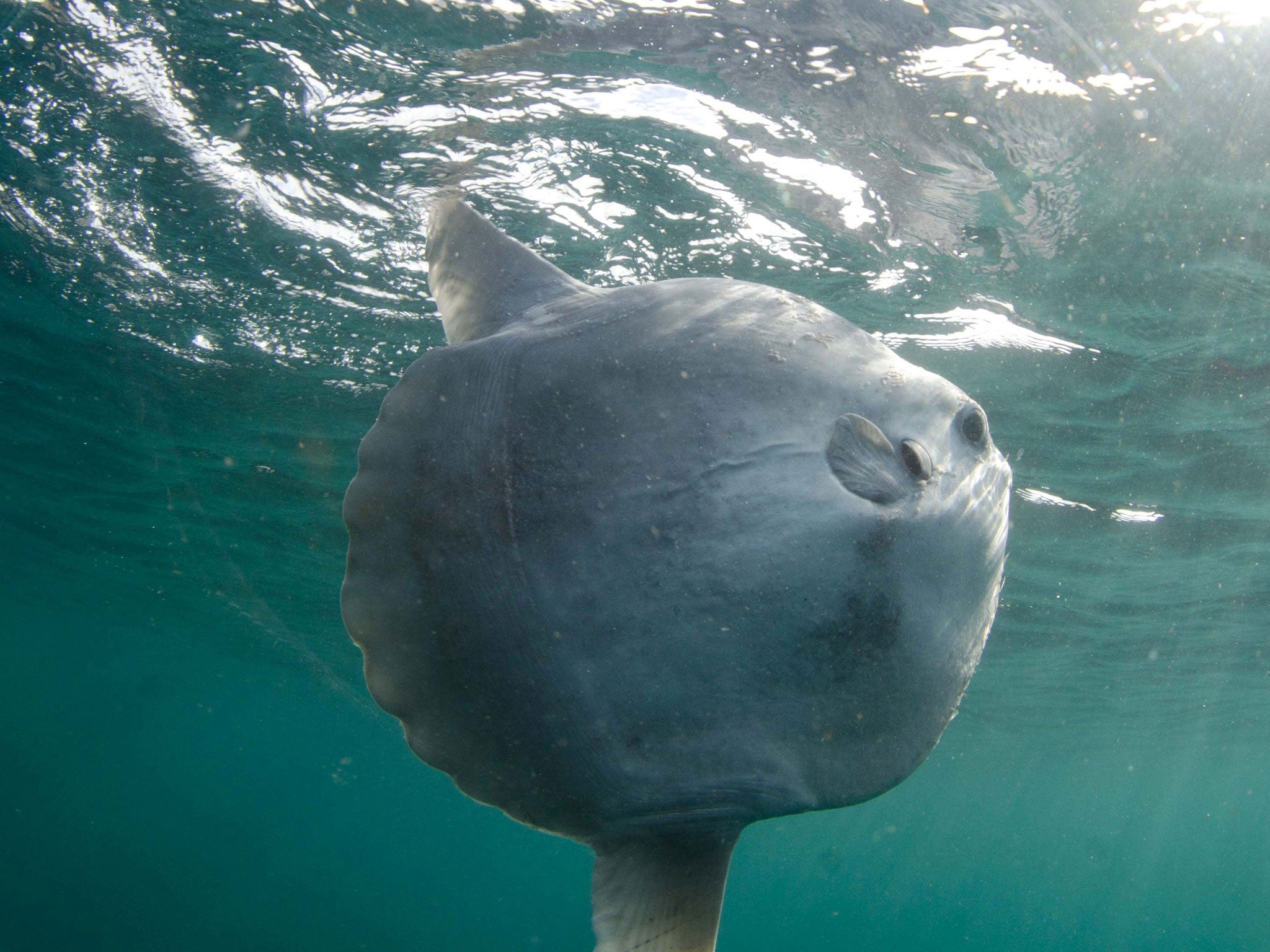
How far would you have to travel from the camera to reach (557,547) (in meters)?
1.62

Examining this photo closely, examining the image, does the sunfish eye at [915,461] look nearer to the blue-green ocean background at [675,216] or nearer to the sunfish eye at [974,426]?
the sunfish eye at [974,426]

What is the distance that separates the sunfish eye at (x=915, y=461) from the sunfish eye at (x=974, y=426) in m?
0.25

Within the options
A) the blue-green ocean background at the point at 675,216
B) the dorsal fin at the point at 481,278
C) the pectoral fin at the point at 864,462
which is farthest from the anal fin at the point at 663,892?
the blue-green ocean background at the point at 675,216

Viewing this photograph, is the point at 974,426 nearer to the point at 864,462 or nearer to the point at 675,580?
the point at 864,462

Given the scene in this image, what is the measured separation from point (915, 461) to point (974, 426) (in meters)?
0.31

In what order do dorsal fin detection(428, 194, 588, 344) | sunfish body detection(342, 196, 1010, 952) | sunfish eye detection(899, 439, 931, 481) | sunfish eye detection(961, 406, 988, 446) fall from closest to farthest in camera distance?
sunfish body detection(342, 196, 1010, 952) → sunfish eye detection(899, 439, 931, 481) → sunfish eye detection(961, 406, 988, 446) → dorsal fin detection(428, 194, 588, 344)

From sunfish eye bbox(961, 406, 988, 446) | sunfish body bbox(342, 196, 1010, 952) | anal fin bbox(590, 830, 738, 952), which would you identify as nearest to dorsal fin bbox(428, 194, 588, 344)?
sunfish body bbox(342, 196, 1010, 952)

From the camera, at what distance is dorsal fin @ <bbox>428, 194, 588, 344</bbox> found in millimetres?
2367

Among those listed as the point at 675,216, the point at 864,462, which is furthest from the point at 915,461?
the point at 675,216

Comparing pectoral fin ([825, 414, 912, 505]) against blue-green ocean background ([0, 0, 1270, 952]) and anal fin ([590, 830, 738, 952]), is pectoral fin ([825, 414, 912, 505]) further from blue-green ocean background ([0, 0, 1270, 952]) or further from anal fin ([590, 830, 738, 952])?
blue-green ocean background ([0, 0, 1270, 952])

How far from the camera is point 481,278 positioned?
8.21ft

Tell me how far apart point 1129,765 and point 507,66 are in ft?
165

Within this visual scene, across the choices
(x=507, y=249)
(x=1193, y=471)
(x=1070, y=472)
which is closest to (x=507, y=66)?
(x=507, y=249)

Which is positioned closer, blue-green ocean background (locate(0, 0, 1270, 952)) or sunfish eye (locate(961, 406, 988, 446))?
sunfish eye (locate(961, 406, 988, 446))
